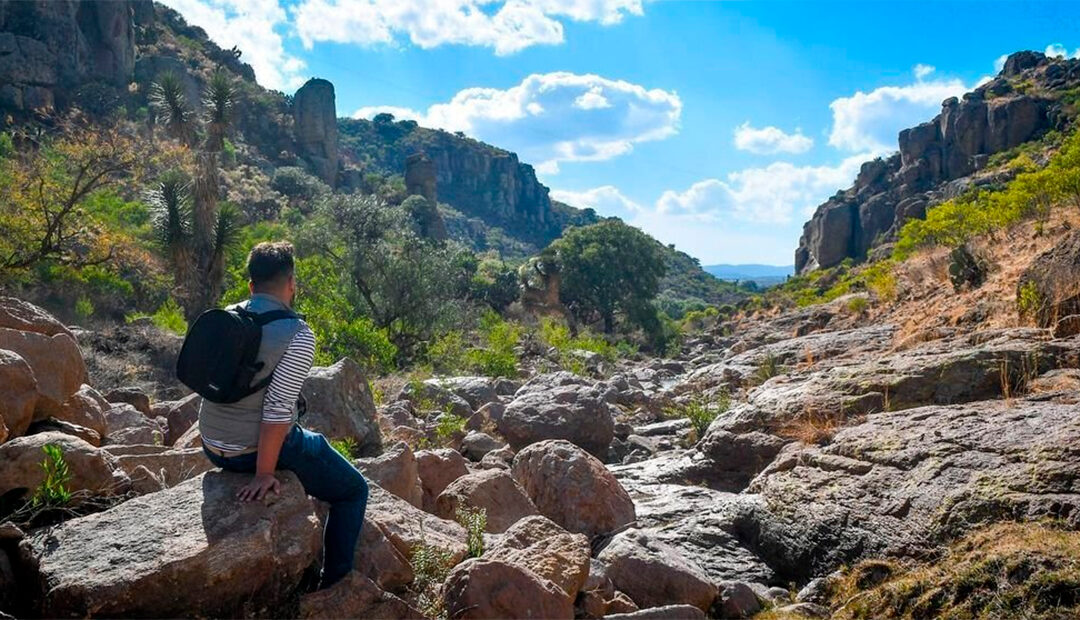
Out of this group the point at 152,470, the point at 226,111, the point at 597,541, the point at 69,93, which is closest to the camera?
the point at 152,470

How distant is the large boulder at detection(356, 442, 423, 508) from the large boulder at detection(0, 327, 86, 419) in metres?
2.09

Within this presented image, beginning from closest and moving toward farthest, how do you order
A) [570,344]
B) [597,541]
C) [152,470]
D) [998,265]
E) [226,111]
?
[152,470]
[597,541]
[998,265]
[226,111]
[570,344]

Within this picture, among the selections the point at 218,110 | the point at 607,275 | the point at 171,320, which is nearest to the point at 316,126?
the point at 607,275

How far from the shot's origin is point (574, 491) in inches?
251

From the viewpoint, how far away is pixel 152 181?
22.4 m

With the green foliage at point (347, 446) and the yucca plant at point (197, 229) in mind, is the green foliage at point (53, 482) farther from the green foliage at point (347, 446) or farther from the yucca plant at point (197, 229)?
the yucca plant at point (197, 229)

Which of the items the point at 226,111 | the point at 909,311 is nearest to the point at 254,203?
the point at 226,111

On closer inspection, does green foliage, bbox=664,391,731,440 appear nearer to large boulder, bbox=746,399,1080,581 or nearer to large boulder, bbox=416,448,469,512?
large boulder, bbox=746,399,1080,581

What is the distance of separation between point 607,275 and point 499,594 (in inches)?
1574

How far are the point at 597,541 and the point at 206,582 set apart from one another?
340 cm

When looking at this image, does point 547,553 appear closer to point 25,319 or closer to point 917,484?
point 917,484

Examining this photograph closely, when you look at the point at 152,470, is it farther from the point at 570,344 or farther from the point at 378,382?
the point at 570,344

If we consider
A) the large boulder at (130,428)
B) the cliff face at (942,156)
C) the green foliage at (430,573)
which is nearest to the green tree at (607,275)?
the cliff face at (942,156)

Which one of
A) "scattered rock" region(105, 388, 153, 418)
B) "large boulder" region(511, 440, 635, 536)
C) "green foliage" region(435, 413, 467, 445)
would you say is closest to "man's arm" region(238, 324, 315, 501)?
"large boulder" region(511, 440, 635, 536)
